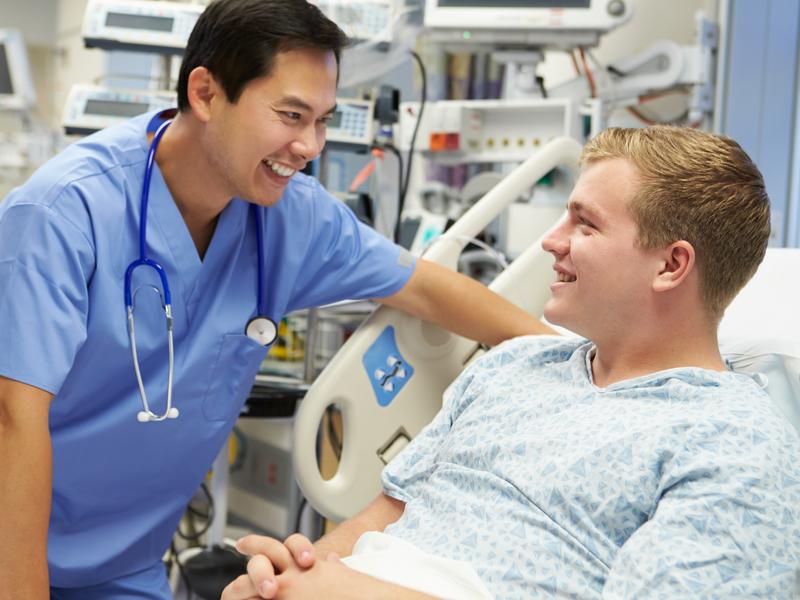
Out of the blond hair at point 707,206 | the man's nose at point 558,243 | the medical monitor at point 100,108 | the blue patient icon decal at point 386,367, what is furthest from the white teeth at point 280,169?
the medical monitor at point 100,108

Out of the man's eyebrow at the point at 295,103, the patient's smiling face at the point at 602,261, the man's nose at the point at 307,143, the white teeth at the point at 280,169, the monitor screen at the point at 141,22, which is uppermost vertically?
the monitor screen at the point at 141,22

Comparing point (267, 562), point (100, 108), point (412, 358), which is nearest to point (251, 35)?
point (412, 358)

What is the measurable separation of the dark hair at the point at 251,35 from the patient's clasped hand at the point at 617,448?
1.61 ft

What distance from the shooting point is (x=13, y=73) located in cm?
452

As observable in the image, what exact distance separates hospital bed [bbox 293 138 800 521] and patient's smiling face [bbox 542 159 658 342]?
0.29m

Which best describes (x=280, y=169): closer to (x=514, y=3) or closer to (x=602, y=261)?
(x=602, y=261)

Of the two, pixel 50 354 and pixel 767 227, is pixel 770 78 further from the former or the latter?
pixel 50 354

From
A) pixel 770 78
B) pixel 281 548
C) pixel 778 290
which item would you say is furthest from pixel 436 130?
pixel 281 548

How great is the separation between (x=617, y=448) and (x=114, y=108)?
84.4 inches

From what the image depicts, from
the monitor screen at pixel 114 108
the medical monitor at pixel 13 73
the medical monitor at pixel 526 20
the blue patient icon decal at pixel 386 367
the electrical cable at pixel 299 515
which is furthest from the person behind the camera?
the medical monitor at pixel 13 73

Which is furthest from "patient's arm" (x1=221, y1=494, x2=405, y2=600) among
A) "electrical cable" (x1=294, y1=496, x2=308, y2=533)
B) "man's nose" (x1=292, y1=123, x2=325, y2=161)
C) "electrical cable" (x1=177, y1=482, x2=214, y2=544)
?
"electrical cable" (x1=177, y1=482, x2=214, y2=544)

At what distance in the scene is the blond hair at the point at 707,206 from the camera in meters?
1.31

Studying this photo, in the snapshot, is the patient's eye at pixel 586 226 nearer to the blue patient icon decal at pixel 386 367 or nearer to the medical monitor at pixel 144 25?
the blue patient icon decal at pixel 386 367

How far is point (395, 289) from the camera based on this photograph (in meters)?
1.78
